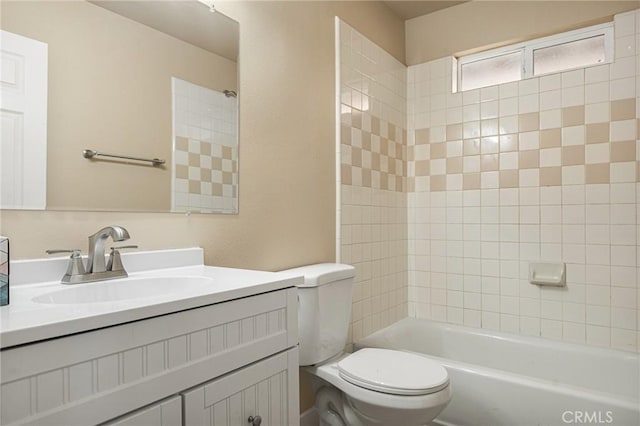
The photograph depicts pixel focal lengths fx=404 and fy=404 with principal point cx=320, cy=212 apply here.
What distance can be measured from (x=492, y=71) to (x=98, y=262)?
2.63 meters

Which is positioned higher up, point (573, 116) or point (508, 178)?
point (573, 116)

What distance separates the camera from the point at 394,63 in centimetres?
278

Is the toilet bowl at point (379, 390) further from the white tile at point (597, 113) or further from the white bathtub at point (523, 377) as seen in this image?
the white tile at point (597, 113)

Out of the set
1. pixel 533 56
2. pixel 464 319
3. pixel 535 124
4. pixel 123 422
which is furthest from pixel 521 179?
pixel 123 422

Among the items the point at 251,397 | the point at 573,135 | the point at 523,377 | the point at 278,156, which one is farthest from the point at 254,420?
the point at 573,135

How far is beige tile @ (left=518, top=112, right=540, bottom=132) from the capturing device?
2.44m

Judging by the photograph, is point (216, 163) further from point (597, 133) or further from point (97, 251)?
point (597, 133)

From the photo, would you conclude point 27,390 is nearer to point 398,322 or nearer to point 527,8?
point 398,322

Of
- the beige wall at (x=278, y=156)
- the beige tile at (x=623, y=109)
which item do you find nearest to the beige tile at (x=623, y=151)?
the beige tile at (x=623, y=109)

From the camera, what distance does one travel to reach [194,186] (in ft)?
4.93

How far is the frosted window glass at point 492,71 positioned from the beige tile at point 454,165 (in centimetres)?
53

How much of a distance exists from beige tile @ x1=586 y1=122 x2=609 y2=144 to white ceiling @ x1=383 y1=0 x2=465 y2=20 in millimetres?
1186

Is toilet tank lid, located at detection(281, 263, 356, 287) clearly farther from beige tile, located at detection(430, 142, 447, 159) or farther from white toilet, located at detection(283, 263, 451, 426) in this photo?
beige tile, located at detection(430, 142, 447, 159)

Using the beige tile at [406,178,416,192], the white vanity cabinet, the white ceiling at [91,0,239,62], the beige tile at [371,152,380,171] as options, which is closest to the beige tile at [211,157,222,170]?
the white ceiling at [91,0,239,62]
